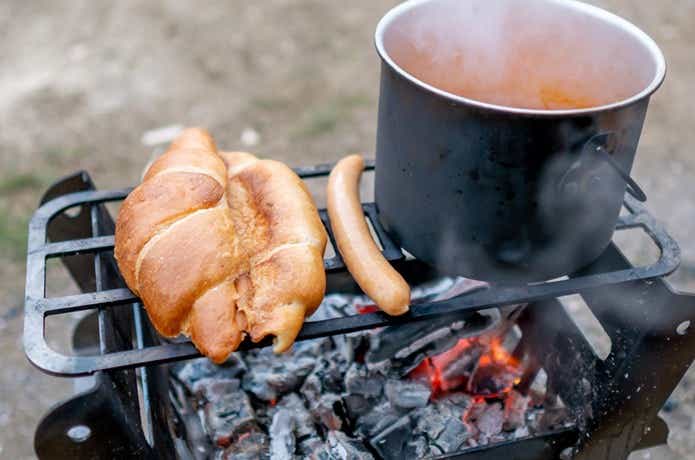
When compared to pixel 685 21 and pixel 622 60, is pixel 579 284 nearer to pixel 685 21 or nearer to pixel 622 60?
pixel 622 60

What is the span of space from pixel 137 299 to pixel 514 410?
4.55ft

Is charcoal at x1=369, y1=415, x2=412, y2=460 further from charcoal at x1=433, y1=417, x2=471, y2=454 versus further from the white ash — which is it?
charcoal at x1=433, y1=417, x2=471, y2=454

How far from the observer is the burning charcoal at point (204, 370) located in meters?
2.53

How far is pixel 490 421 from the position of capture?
241 centimetres

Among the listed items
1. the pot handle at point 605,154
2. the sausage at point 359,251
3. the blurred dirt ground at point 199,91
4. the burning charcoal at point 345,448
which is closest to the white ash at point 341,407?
the burning charcoal at point 345,448

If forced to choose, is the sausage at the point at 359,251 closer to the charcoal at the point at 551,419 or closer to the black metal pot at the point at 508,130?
the black metal pot at the point at 508,130

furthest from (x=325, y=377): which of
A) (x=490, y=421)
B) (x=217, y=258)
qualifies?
(x=217, y=258)

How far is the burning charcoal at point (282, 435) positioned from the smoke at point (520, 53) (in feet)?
3.95

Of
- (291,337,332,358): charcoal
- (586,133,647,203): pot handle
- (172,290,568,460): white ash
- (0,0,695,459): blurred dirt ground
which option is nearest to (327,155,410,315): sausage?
(586,133,647,203): pot handle

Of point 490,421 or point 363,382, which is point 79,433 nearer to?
point 363,382

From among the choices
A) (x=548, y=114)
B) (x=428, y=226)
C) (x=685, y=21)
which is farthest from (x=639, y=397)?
(x=685, y=21)

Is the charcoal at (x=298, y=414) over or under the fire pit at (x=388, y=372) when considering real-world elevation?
under

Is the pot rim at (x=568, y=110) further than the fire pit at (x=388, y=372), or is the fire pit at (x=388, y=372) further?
the fire pit at (x=388, y=372)

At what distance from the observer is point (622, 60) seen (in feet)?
6.17
